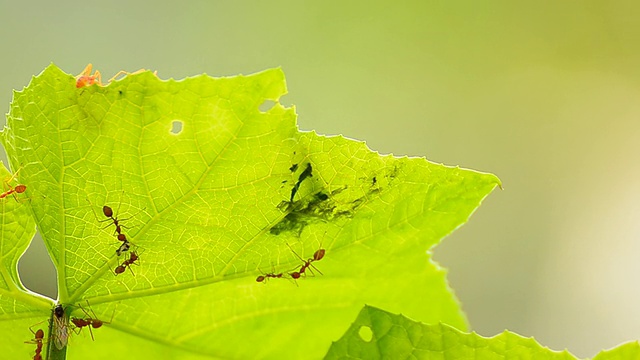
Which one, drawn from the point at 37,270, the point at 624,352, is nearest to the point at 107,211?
the point at 624,352

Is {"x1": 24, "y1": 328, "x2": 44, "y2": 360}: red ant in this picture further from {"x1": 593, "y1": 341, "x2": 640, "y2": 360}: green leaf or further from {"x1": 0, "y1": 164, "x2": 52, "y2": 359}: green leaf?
{"x1": 593, "y1": 341, "x2": 640, "y2": 360}: green leaf

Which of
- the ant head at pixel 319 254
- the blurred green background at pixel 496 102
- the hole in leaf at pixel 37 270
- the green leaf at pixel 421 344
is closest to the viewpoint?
the green leaf at pixel 421 344

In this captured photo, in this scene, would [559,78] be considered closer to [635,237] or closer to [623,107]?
[623,107]

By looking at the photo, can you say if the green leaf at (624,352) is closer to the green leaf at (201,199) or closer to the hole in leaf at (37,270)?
the green leaf at (201,199)

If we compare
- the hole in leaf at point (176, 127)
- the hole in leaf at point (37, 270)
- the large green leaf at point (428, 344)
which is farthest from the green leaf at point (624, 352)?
the hole in leaf at point (37, 270)

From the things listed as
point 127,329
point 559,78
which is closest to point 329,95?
point 559,78

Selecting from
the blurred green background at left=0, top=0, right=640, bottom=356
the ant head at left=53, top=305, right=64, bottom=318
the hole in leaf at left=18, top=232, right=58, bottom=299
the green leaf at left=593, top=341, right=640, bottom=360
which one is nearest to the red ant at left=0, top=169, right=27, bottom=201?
the ant head at left=53, top=305, right=64, bottom=318
